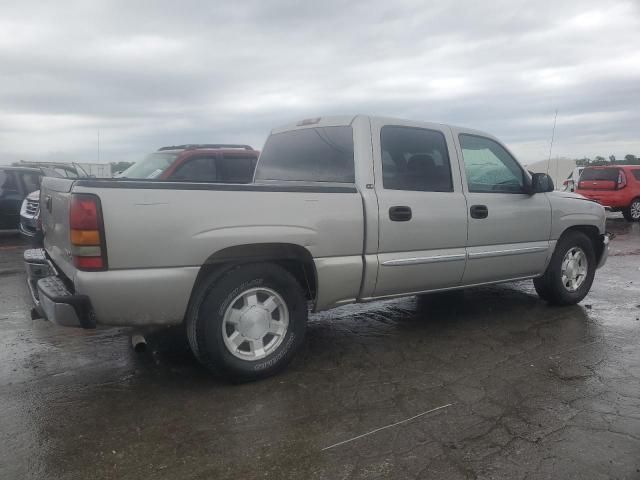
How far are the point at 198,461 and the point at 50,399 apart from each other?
1.31 metres

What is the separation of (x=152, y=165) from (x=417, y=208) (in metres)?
5.22

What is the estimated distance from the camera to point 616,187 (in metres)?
16.1

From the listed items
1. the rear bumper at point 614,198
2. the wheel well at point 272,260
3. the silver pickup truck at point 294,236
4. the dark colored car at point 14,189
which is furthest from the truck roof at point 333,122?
the rear bumper at point 614,198

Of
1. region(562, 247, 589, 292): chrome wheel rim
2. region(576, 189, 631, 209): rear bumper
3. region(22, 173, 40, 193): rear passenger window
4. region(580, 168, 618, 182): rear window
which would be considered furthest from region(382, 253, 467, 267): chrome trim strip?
region(580, 168, 618, 182): rear window

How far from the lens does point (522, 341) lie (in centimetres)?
459

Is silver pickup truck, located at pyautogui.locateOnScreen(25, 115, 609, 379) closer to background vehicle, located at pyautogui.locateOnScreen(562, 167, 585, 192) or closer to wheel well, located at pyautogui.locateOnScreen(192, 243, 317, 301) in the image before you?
wheel well, located at pyautogui.locateOnScreen(192, 243, 317, 301)

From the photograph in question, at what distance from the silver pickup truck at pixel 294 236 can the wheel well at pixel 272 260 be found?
11 mm

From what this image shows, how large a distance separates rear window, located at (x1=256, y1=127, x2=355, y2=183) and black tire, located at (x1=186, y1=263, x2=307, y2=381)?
1010 mm

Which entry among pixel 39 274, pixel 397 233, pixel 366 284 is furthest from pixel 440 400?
pixel 39 274

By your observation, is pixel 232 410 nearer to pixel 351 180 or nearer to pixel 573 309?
pixel 351 180

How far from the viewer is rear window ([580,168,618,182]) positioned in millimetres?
16266

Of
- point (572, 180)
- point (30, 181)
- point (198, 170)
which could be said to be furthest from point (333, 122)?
point (572, 180)

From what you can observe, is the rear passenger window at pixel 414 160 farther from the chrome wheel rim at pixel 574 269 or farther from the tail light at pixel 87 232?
the tail light at pixel 87 232

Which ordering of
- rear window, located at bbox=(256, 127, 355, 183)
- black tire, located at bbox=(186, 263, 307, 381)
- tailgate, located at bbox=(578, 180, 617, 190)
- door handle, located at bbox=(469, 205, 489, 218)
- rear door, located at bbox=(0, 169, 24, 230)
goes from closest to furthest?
black tire, located at bbox=(186, 263, 307, 381) → rear window, located at bbox=(256, 127, 355, 183) → door handle, located at bbox=(469, 205, 489, 218) → rear door, located at bbox=(0, 169, 24, 230) → tailgate, located at bbox=(578, 180, 617, 190)
